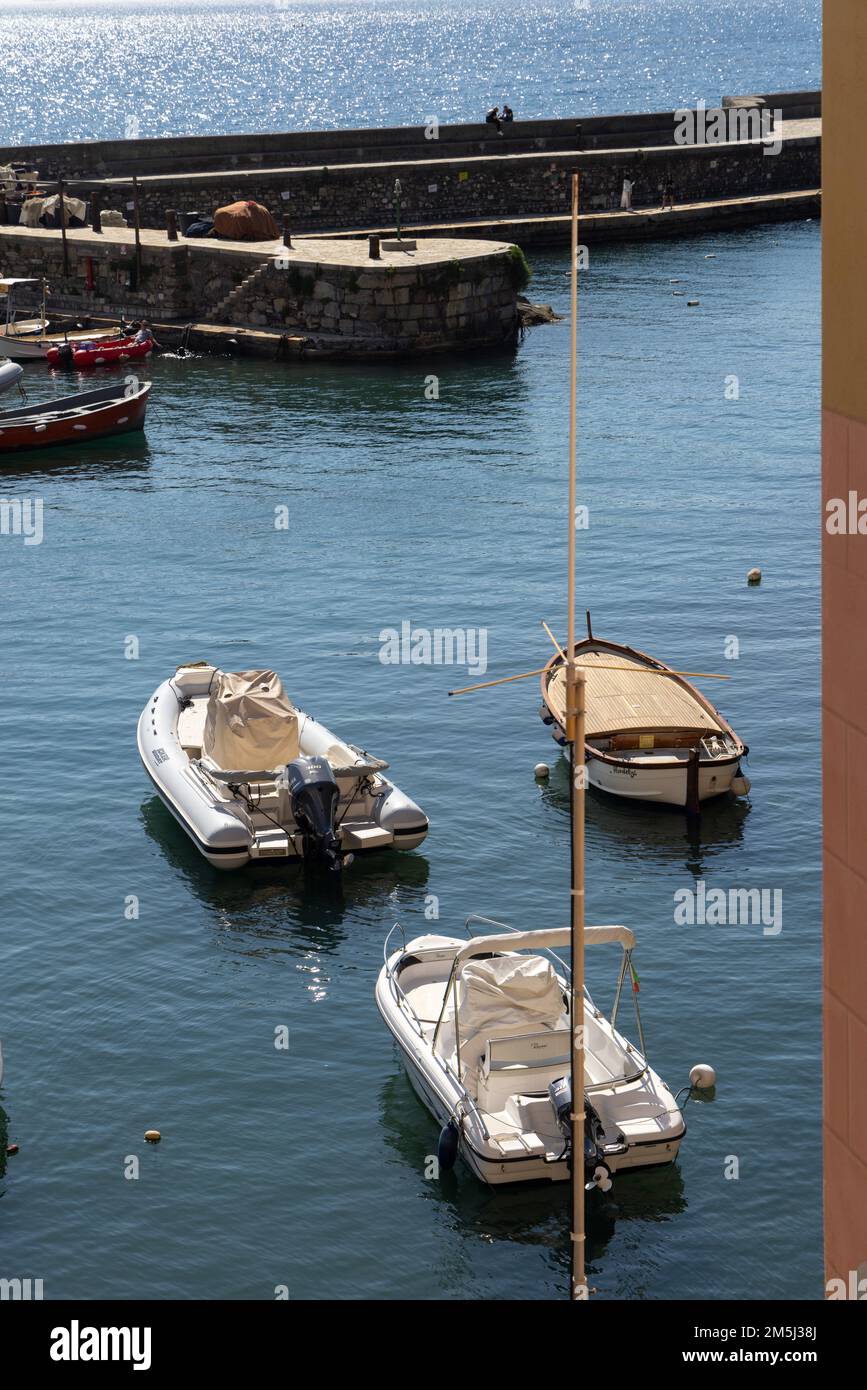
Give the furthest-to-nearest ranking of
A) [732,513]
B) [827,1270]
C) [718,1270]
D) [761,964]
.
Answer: [732,513]
[761,964]
[718,1270]
[827,1270]

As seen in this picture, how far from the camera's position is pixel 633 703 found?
87.9ft

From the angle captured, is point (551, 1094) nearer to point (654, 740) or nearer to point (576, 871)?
point (576, 871)

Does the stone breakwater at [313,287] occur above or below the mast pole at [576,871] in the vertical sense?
above

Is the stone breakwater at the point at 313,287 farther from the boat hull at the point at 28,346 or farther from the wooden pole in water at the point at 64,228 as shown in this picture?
the boat hull at the point at 28,346

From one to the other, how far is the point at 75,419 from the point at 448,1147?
111 feet

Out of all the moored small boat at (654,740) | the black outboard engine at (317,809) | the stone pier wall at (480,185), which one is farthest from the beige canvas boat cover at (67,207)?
the black outboard engine at (317,809)

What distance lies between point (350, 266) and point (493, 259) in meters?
4.47

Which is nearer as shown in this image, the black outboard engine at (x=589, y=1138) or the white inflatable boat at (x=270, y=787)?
the black outboard engine at (x=589, y=1138)

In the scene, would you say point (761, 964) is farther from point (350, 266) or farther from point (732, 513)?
point (350, 266)

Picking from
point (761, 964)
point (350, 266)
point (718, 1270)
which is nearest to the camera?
point (718, 1270)

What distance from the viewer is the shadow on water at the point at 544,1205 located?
53.0ft

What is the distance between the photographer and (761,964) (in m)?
21.0

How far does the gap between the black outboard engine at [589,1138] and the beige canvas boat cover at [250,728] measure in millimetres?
9323
